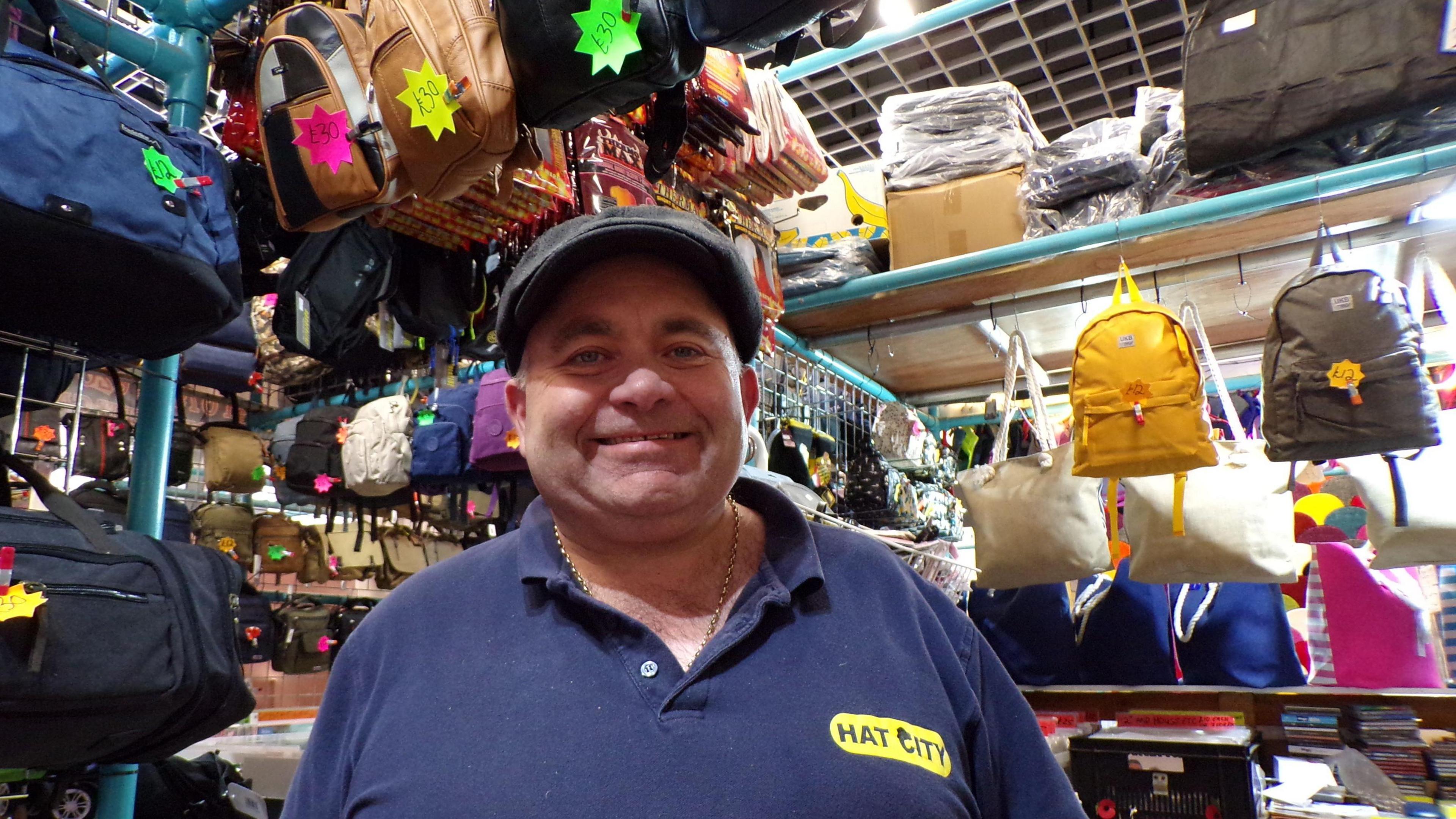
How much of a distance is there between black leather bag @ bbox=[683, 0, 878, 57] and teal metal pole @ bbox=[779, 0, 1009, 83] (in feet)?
4.44

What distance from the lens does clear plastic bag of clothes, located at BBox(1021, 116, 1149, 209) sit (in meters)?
3.16

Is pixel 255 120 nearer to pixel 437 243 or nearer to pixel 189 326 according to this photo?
pixel 437 243

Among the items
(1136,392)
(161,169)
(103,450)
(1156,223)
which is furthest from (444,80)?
(103,450)

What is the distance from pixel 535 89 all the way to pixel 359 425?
257cm

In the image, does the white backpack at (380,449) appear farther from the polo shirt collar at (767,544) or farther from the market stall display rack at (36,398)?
the polo shirt collar at (767,544)

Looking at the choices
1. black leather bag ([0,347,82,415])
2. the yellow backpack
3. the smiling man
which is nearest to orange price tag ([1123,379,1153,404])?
the yellow backpack

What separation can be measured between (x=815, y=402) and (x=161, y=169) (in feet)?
9.36

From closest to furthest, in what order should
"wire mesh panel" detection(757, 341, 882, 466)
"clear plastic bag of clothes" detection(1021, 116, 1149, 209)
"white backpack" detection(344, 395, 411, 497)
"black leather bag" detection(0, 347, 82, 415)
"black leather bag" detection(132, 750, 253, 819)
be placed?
"black leather bag" detection(0, 347, 82, 415), "black leather bag" detection(132, 750, 253, 819), "clear plastic bag of clothes" detection(1021, 116, 1149, 209), "wire mesh panel" detection(757, 341, 882, 466), "white backpack" detection(344, 395, 411, 497)

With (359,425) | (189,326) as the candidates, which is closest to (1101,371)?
(189,326)

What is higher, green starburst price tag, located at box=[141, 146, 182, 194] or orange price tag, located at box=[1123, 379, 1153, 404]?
green starburst price tag, located at box=[141, 146, 182, 194]

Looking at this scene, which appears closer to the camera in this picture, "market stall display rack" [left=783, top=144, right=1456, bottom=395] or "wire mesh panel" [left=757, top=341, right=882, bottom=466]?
"market stall display rack" [left=783, top=144, right=1456, bottom=395]

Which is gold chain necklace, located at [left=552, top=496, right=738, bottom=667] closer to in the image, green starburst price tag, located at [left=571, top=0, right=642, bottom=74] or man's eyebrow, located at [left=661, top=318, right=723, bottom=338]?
man's eyebrow, located at [left=661, top=318, right=723, bottom=338]

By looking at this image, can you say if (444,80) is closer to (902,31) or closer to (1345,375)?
(902,31)

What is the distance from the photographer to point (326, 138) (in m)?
1.83
